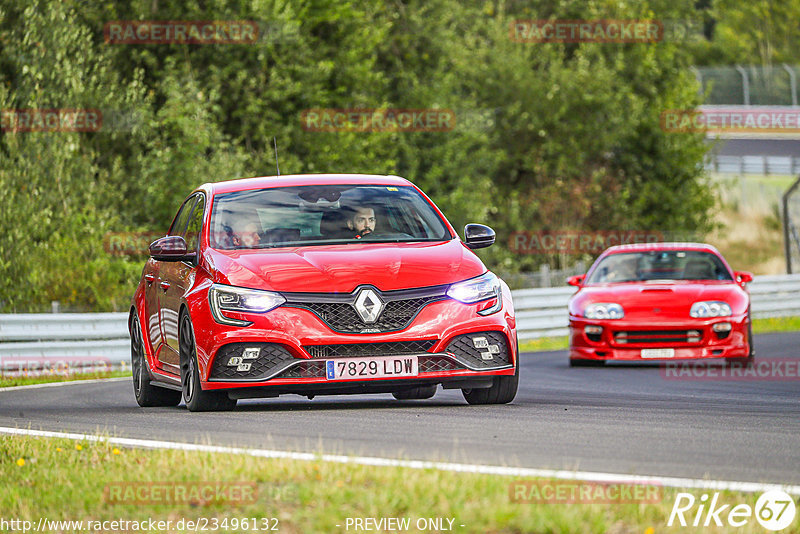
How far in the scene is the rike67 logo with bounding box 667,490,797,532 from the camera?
4949 mm

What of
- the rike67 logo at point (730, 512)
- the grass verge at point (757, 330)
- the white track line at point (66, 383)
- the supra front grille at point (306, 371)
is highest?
the rike67 logo at point (730, 512)

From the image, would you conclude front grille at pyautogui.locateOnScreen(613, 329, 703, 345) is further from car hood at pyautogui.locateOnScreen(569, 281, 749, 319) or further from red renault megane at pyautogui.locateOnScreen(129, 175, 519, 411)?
red renault megane at pyautogui.locateOnScreen(129, 175, 519, 411)

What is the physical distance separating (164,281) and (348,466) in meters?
5.01

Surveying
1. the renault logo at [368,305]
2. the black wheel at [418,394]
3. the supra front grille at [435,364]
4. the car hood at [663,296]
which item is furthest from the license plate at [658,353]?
the renault logo at [368,305]

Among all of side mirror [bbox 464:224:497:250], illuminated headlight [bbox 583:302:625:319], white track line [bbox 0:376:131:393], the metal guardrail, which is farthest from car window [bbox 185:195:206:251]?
the metal guardrail

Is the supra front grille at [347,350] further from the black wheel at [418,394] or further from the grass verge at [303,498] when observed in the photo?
the grass verge at [303,498]

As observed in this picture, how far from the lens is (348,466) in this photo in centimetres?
623

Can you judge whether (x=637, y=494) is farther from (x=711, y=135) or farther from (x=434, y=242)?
(x=711, y=135)

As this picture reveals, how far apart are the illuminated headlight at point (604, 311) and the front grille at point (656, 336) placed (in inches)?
8.1

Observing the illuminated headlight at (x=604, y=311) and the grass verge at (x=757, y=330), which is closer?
the illuminated headlight at (x=604, y=311)

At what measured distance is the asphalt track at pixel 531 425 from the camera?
6781 millimetres

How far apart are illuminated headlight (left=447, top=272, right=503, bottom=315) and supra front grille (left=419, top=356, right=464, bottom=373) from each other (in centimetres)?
39

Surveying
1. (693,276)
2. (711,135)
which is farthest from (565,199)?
(693,276)

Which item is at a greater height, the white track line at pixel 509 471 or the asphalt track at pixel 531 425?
the white track line at pixel 509 471
